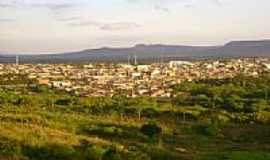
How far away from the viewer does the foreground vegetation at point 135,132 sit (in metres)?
16.5

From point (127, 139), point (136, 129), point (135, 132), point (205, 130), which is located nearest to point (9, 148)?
point (127, 139)

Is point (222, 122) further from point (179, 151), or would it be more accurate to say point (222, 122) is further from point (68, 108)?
point (179, 151)

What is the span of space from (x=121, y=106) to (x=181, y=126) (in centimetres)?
1010

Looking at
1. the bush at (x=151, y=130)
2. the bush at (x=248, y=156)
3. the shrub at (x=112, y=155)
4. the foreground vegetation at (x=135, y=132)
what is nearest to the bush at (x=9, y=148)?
the foreground vegetation at (x=135, y=132)

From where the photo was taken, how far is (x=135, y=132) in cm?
2325

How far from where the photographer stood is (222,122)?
31.0 meters

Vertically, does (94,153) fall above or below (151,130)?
above

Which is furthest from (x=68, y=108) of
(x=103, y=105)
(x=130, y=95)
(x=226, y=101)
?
(x=130, y=95)

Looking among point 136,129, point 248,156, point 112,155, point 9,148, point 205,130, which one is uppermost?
point 9,148

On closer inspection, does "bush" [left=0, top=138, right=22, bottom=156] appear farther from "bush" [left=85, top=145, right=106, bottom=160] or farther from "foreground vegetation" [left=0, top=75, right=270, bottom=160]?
"bush" [left=85, top=145, right=106, bottom=160]

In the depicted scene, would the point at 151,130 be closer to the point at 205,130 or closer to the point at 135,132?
the point at 135,132

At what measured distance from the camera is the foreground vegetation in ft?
54.1

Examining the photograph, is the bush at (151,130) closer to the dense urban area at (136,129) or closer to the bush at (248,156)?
the dense urban area at (136,129)

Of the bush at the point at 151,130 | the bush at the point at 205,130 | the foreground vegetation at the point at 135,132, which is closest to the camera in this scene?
the foreground vegetation at the point at 135,132
